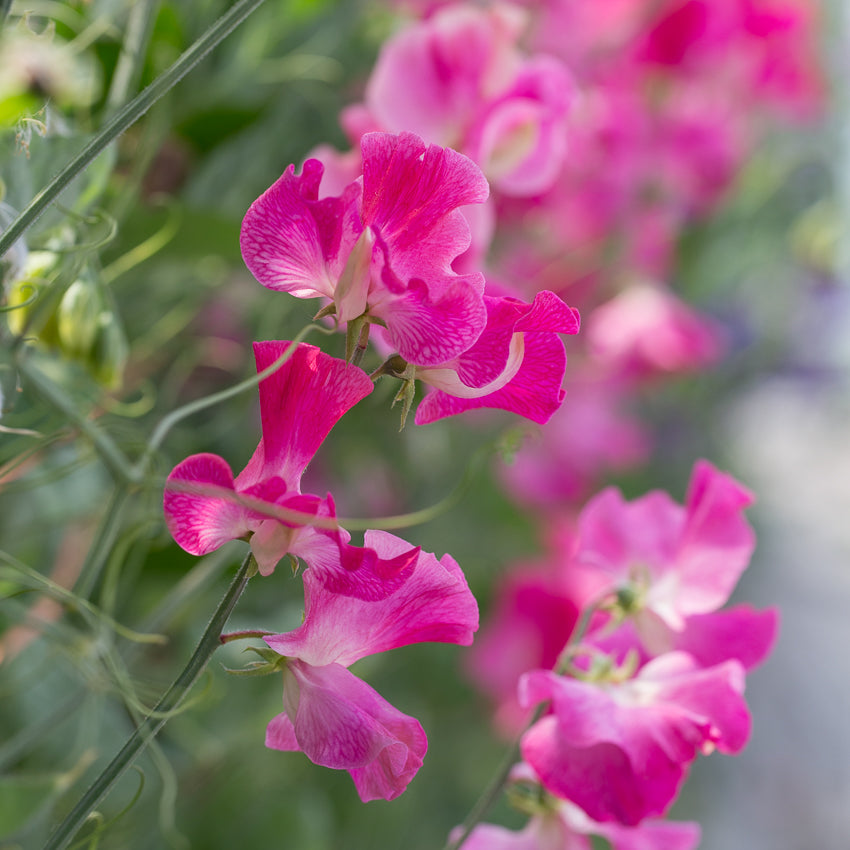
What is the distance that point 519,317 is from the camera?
0.56 ft

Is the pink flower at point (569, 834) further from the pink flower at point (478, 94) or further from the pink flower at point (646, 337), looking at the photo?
the pink flower at point (646, 337)

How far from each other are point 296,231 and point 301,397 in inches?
1.2

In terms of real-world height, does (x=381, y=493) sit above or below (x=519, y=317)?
below

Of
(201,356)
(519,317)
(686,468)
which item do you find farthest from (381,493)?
(519,317)

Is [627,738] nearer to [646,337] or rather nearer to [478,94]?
[478,94]

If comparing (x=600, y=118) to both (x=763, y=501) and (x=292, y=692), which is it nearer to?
(x=292, y=692)

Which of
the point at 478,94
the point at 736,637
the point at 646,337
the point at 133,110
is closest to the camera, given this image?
the point at 133,110

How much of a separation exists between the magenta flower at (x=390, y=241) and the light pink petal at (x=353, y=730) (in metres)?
0.06

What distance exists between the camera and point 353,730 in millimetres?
171

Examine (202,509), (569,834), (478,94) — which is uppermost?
(478,94)

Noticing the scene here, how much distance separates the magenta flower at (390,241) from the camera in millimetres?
167

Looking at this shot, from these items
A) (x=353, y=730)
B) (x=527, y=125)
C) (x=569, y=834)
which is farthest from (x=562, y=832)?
(x=527, y=125)

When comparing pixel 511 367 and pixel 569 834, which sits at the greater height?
pixel 511 367

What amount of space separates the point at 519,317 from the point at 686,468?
1064 mm
